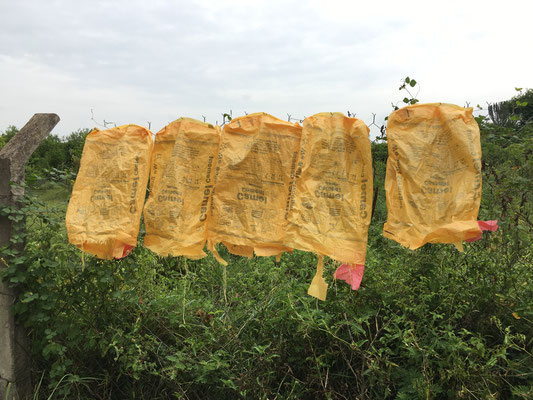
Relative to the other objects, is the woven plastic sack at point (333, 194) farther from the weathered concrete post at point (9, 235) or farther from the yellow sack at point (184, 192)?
the weathered concrete post at point (9, 235)

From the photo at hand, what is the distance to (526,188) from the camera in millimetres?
2131

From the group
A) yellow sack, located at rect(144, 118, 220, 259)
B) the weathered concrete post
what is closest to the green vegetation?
the weathered concrete post

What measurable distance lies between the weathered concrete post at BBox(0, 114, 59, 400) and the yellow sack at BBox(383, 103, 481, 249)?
6.34 ft

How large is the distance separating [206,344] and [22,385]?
1094 mm

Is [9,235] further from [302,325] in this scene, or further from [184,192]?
[302,325]

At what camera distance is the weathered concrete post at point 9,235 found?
212 cm

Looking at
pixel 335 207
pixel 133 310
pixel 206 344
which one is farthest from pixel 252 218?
pixel 133 310

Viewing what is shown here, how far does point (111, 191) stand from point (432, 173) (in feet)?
5.06

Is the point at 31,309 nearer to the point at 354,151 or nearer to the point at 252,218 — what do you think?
the point at 252,218

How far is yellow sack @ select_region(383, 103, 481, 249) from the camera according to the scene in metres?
1.64

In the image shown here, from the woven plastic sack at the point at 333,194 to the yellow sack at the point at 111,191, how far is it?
799 millimetres

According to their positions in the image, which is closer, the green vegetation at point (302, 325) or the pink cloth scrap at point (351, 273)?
the pink cloth scrap at point (351, 273)

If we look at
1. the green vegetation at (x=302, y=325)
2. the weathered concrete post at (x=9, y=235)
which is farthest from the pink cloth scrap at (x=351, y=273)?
the weathered concrete post at (x=9, y=235)

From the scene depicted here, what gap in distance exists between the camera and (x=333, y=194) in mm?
1765
